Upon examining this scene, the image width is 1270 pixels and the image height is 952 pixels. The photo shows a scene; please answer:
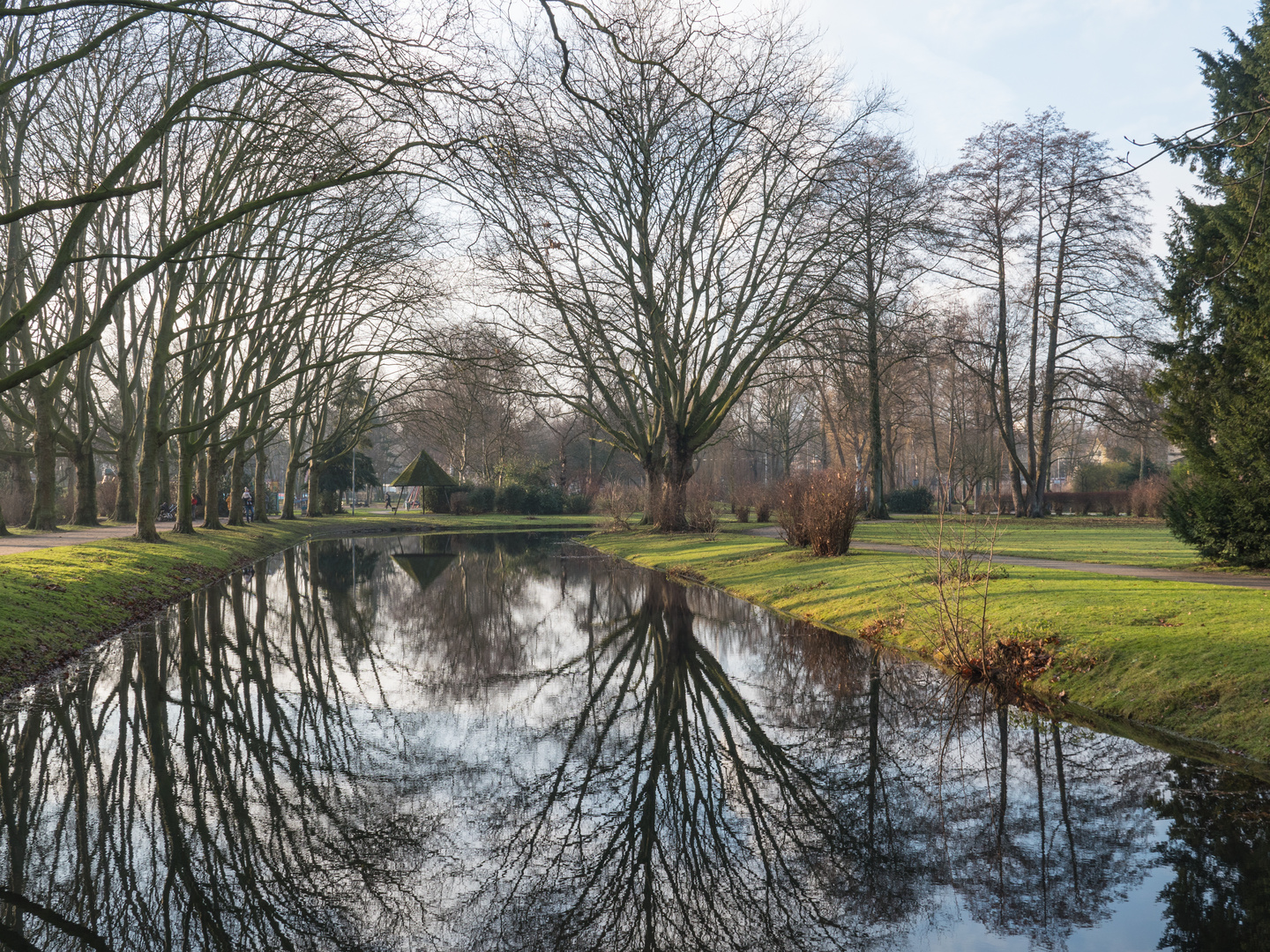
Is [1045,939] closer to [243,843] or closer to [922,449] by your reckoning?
[243,843]

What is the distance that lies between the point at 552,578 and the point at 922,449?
224ft

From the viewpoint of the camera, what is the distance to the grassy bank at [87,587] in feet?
35.3

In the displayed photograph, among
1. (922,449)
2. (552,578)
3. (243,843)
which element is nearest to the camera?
(243,843)

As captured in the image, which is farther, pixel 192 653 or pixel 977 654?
pixel 192 653

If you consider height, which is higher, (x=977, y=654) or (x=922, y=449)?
(x=922, y=449)

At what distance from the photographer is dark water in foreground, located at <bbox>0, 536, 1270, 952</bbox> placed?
15.0 ft

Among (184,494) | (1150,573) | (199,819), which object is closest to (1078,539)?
(1150,573)

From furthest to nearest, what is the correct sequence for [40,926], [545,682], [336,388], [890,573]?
[336,388] → [890,573] → [545,682] → [40,926]

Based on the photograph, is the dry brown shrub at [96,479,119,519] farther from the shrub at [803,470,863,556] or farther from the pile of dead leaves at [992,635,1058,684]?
the pile of dead leaves at [992,635,1058,684]

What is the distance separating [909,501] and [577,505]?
22068 millimetres

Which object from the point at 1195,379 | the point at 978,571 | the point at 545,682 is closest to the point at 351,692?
the point at 545,682

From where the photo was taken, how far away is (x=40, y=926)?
4387mm

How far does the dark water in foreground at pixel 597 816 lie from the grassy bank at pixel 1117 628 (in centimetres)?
87

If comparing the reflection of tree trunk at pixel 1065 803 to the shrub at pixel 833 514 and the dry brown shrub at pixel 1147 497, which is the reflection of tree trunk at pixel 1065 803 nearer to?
the shrub at pixel 833 514
